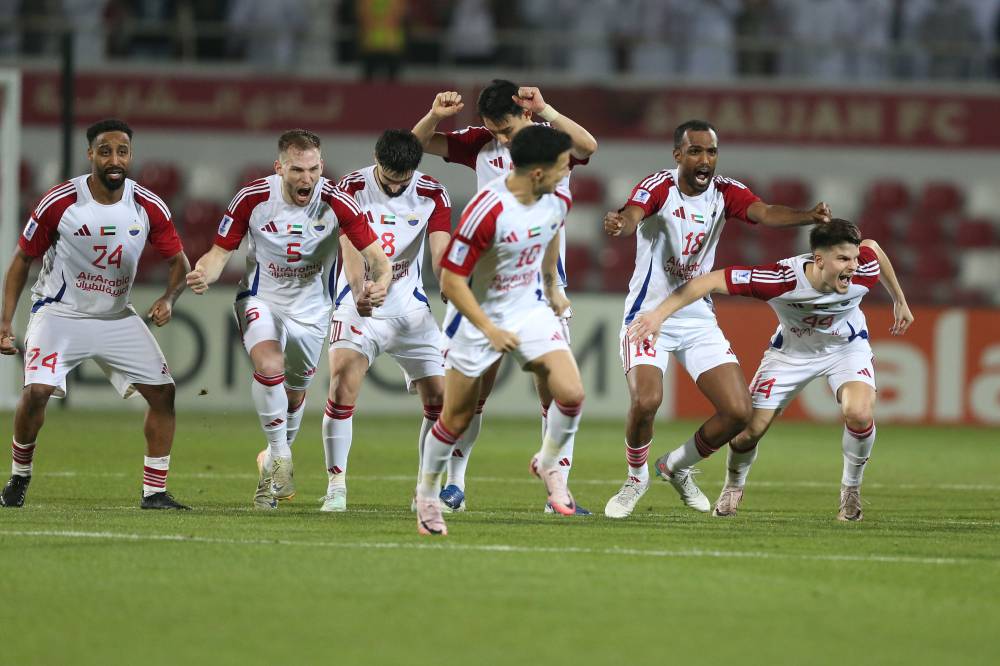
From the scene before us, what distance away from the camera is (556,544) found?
7.26 metres

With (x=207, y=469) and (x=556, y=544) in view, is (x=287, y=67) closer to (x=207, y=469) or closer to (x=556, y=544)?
(x=207, y=469)

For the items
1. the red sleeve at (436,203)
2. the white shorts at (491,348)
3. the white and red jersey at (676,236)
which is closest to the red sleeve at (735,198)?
the white and red jersey at (676,236)

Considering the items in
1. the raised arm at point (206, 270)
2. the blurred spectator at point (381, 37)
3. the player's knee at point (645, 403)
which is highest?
the blurred spectator at point (381, 37)

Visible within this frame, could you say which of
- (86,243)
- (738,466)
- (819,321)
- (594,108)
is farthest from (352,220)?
(594,108)

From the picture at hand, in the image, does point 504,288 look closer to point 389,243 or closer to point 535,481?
point 389,243

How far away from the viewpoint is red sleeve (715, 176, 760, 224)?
9273 mm

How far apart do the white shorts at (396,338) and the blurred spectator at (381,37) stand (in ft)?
35.5

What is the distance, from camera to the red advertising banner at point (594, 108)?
19.9m

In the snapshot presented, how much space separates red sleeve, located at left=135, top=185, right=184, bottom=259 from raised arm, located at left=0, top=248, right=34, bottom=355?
71 centimetres

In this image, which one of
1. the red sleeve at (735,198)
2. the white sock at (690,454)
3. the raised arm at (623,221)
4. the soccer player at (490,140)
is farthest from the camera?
the red sleeve at (735,198)

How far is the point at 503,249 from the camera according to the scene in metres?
7.49

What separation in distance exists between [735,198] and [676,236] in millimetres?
469

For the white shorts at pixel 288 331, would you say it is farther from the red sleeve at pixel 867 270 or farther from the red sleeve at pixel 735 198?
the red sleeve at pixel 867 270

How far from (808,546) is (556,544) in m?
1.25
